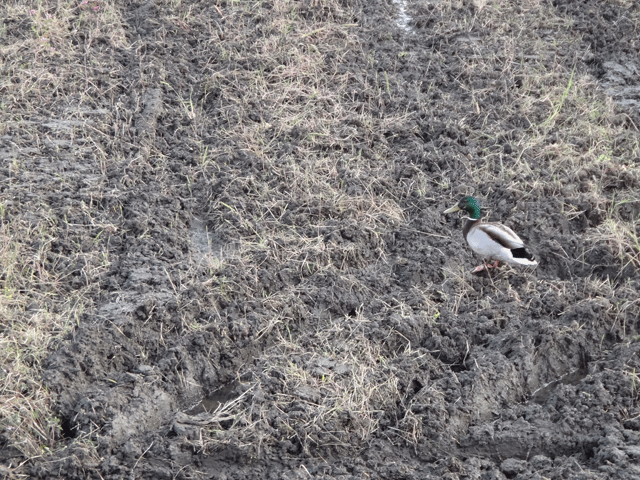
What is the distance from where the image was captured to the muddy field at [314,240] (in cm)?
341

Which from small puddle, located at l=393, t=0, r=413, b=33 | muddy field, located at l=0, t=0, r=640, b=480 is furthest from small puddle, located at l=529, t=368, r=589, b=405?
→ small puddle, located at l=393, t=0, r=413, b=33

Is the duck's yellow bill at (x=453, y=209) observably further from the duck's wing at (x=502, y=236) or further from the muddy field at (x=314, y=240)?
the duck's wing at (x=502, y=236)

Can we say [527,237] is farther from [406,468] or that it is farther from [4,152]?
[4,152]

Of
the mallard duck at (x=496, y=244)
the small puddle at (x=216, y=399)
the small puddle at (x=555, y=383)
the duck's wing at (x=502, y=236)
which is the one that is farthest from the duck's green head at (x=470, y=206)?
the small puddle at (x=216, y=399)

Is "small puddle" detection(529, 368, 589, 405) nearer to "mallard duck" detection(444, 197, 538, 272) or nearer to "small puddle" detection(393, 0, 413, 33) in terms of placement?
"mallard duck" detection(444, 197, 538, 272)

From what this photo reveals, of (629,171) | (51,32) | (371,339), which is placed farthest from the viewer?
(51,32)

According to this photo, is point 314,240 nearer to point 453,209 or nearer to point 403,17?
point 453,209

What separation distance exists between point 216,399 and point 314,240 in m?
1.30

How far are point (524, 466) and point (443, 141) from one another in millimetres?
2934

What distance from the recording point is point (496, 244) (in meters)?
4.22

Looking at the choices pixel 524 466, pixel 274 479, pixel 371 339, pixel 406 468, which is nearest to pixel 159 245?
pixel 371 339

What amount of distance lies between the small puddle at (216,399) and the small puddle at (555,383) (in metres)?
1.63

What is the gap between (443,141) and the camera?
18.1ft

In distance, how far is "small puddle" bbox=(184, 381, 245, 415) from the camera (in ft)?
12.2
